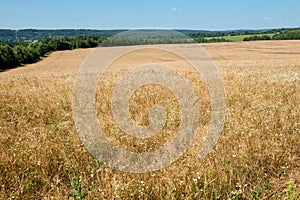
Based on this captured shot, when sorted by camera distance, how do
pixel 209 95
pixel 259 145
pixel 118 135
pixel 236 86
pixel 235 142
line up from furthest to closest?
pixel 236 86 → pixel 209 95 → pixel 118 135 → pixel 235 142 → pixel 259 145

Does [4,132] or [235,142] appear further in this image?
[4,132]

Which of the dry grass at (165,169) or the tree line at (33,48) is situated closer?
the dry grass at (165,169)

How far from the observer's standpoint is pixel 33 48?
292 ft

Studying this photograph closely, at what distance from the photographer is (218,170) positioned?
350cm

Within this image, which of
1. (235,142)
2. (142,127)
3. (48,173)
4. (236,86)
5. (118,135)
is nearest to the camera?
(48,173)

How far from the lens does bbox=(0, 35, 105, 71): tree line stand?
72312 millimetres

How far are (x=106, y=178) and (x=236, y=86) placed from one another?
268 inches

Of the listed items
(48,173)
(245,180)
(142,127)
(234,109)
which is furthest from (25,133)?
(234,109)

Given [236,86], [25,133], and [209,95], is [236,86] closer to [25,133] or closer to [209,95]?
[209,95]

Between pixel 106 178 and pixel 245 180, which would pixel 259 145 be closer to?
pixel 245 180

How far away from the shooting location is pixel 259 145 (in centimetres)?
416

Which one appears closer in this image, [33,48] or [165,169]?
[165,169]

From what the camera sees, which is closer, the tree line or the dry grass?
the dry grass

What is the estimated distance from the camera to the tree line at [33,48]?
72312mm
